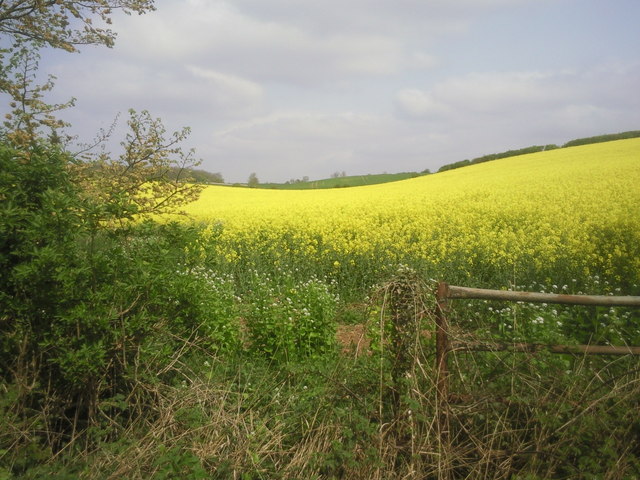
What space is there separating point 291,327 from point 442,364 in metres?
2.37

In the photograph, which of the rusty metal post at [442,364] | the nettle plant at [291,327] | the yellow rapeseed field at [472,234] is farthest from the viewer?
the yellow rapeseed field at [472,234]

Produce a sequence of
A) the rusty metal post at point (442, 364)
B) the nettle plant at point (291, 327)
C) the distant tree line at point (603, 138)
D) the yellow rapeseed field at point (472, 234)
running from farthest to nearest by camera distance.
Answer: the distant tree line at point (603, 138) → the yellow rapeseed field at point (472, 234) → the nettle plant at point (291, 327) → the rusty metal post at point (442, 364)

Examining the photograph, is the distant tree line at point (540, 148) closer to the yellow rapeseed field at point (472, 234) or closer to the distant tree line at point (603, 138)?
the distant tree line at point (603, 138)

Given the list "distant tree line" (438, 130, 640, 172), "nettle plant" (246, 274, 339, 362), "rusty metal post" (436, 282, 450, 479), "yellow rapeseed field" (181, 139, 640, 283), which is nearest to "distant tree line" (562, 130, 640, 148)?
"distant tree line" (438, 130, 640, 172)

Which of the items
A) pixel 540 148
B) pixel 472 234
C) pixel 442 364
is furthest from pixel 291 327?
pixel 540 148

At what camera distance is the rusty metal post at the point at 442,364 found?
3.07 meters

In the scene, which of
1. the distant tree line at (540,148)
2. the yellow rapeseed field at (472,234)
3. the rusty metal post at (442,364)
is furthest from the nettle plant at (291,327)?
the distant tree line at (540,148)

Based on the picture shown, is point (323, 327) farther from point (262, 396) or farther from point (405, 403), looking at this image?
point (405, 403)

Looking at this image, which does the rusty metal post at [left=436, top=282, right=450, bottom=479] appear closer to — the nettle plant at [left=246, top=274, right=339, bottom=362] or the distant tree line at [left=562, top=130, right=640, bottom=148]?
the nettle plant at [left=246, top=274, right=339, bottom=362]

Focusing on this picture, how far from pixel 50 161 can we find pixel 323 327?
336 centimetres

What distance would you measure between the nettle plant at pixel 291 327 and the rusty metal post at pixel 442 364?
2321mm

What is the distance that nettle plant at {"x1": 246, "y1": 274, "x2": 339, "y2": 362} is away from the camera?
526 cm

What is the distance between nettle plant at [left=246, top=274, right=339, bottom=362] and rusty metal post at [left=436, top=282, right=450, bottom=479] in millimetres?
2321

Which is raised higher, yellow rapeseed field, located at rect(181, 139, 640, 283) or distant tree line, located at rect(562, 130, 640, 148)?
distant tree line, located at rect(562, 130, 640, 148)
